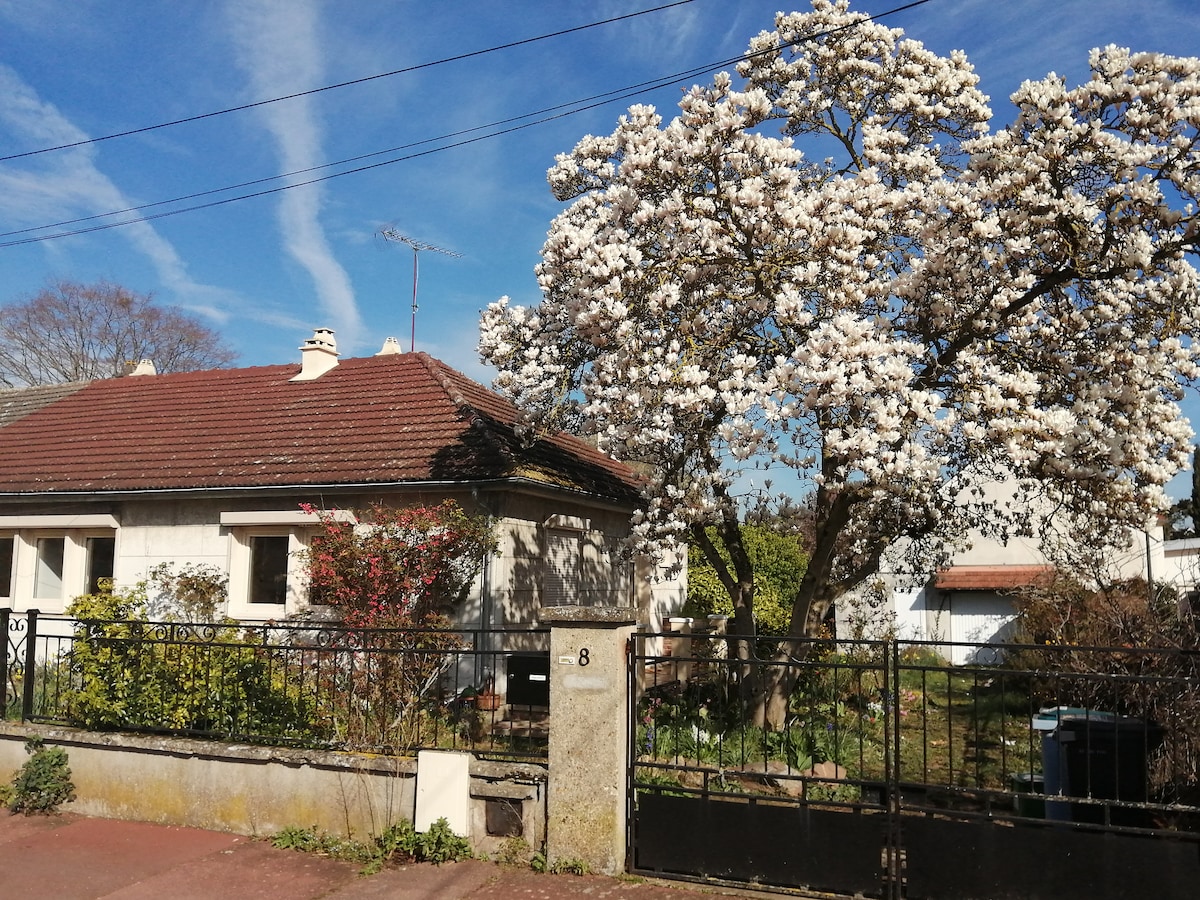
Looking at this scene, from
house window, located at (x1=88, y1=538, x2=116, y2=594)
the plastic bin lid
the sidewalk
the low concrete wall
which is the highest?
house window, located at (x1=88, y1=538, x2=116, y2=594)

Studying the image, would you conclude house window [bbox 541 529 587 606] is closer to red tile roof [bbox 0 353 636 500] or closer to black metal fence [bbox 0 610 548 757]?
red tile roof [bbox 0 353 636 500]

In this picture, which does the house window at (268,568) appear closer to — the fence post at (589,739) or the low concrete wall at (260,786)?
the low concrete wall at (260,786)

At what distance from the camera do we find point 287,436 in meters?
13.9

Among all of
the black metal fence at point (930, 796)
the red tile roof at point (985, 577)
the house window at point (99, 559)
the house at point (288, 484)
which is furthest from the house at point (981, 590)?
the house window at point (99, 559)

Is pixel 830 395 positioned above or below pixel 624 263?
below

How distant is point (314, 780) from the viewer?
727 centimetres

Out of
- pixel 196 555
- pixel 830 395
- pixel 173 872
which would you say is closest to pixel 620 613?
pixel 830 395

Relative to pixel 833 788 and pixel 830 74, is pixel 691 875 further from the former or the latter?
pixel 830 74

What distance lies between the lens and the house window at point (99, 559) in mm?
13914

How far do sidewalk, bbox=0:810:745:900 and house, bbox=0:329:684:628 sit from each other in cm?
455

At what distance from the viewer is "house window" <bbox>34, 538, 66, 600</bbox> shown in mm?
14289

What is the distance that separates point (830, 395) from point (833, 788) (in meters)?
3.31

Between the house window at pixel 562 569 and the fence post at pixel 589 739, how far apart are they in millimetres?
5992

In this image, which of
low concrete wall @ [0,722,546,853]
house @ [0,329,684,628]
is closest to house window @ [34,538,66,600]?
house @ [0,329,684,628]
